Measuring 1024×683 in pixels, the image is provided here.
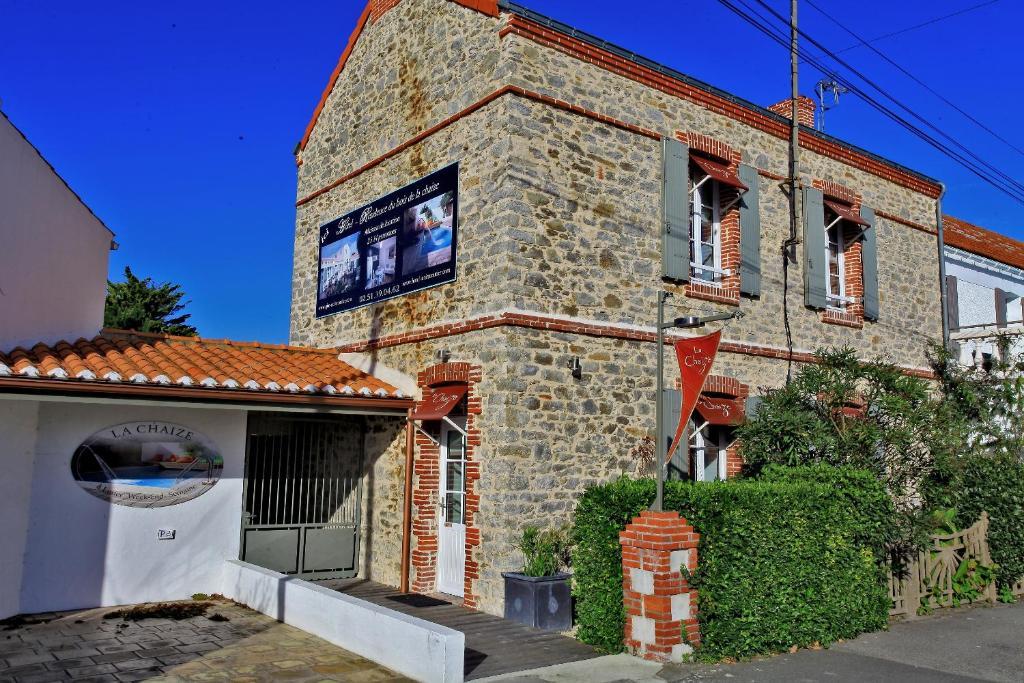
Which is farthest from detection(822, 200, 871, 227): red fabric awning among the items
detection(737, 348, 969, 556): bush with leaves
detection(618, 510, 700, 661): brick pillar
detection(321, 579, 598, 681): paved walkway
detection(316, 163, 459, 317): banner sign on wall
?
detection(321, 579, 598, 681): paved walkway

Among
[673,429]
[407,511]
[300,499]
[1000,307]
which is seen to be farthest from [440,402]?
[1000,307]

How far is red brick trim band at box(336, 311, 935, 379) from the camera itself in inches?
369

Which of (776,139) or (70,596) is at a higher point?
(776,139)

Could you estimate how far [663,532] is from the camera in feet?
23.4

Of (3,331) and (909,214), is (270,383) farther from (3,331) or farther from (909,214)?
(909,214)

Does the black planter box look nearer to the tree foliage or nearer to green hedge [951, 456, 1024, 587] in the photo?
green hedge [951, 456, 1024, 587]

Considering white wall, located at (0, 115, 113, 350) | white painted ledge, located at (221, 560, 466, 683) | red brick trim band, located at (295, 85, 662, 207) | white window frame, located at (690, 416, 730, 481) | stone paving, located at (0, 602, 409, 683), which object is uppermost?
red brick trim band, located at (295, 85, 662, 207)

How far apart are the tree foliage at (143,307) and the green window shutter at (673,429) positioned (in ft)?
63.5

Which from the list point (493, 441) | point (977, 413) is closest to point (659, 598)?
point (493, 441)

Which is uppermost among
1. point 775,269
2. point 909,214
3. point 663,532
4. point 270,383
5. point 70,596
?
point 909,214

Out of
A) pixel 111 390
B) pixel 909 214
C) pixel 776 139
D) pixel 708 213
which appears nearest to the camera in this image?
pixel 111 390

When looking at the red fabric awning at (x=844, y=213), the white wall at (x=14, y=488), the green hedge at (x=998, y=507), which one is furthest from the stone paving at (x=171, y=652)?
the red fabric awning at (x=844, y=213)

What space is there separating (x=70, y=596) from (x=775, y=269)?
1018 cm

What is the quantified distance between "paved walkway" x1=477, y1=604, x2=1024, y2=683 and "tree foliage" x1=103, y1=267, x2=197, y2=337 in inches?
858
